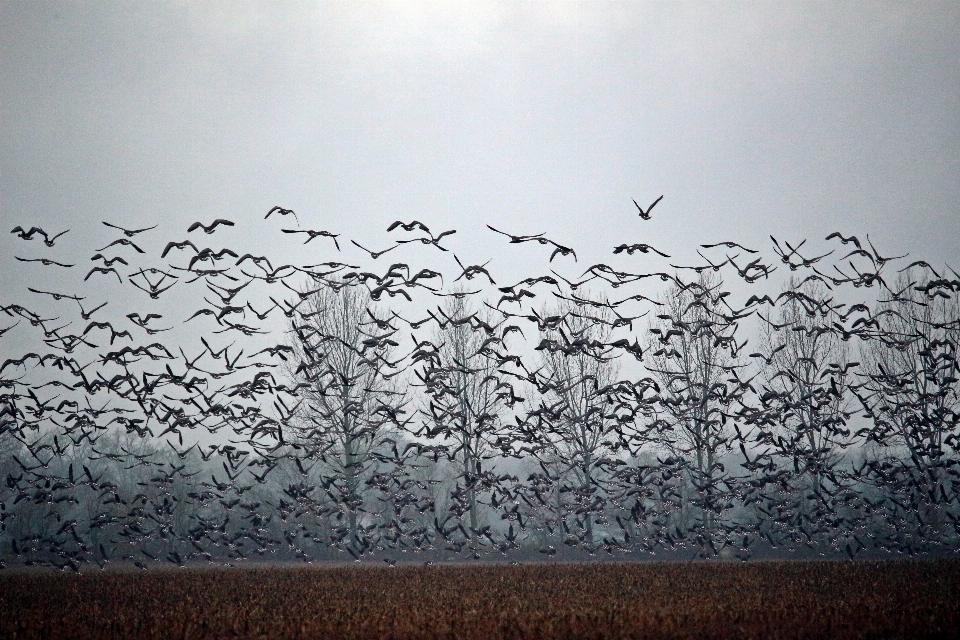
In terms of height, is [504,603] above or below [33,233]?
below

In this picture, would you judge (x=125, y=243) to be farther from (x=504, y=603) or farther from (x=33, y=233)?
(x=504, y=603)

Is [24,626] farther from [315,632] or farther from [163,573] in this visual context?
[163,573]

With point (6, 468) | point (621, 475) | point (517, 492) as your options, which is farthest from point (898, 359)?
point (6, 468)

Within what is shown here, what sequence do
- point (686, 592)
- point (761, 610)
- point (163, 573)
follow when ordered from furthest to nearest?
point (163, 573)
point (686, 592)
point (761, 610)

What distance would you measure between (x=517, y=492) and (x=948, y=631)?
54.0 ft

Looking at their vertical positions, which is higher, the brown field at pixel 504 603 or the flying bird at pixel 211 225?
the flying bird at pixel 211 225

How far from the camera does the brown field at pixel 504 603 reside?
46.2 feet

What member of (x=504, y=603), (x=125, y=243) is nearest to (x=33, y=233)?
(x=125, y=243)

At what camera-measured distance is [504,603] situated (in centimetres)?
1750

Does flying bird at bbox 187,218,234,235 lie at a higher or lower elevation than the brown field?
higher

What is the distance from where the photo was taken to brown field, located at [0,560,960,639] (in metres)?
14.1

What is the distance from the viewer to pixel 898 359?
126 ft

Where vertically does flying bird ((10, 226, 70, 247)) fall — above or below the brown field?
above

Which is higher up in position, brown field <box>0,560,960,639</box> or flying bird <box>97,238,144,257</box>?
flying bird <box>97,238,144,257</box>
